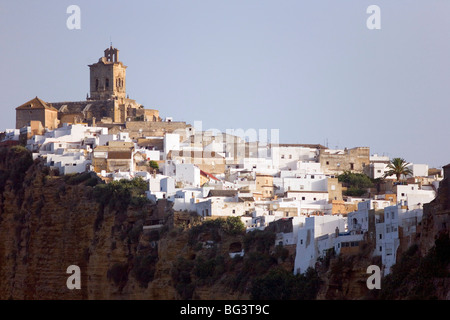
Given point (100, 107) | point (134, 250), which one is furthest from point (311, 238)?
point (100, 107)

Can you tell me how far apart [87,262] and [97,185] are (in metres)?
4.49

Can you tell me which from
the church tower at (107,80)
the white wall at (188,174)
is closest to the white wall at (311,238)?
the white wall at (188,174)

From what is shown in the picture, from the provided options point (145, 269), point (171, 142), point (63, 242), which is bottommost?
point (145, 269)

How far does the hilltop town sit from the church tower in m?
0.08

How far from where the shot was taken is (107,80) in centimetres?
11075

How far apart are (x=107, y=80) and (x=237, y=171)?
2245cm

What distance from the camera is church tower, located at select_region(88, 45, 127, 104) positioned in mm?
110312

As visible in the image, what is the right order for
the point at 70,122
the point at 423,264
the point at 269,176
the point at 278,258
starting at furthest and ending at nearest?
the point at 70,122, the point at 269,176, the point at 278,258, the point at 423,264

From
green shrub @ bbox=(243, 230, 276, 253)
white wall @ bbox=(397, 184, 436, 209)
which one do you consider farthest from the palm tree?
green shrub @ bbox=(243, 230, 276, 253)

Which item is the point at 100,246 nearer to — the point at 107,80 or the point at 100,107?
the point at 100,107

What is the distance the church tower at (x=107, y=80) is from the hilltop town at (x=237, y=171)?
3.0 inches

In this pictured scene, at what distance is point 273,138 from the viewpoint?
102 m
